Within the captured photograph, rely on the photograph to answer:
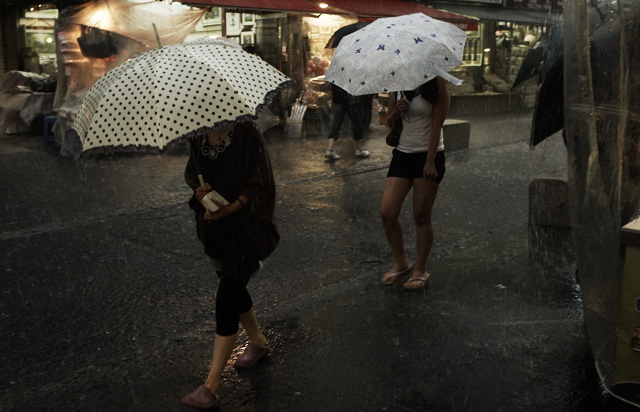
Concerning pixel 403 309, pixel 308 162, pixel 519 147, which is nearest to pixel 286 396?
pixel 403 309

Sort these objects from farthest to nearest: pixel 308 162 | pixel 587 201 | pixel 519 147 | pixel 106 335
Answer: pixel 519 147 < pixel 308 162 < pixel 106 335 < pixel 587 201

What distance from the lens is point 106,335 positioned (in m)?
4.28

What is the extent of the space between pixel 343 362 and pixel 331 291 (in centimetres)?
117

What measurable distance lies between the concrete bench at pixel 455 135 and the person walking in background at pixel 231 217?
334 inches

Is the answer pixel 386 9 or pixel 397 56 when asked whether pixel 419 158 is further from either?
pixel 386 9

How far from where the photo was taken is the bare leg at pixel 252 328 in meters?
3.71

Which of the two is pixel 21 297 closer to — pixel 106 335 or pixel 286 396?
pixel 106 335

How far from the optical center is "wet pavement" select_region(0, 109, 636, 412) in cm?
352

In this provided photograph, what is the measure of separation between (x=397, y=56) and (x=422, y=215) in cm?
124

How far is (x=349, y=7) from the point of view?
14.1 m

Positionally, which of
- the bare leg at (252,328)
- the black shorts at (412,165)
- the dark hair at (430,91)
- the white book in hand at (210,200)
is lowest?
the bare leg at (252,328)

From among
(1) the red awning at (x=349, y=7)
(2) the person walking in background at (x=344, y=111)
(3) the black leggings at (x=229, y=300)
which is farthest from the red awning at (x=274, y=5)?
(3) the black leggings at (x=229, y=300)

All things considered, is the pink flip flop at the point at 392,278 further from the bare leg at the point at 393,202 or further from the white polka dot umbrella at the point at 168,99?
the white polka dot umbrella at the point at 168,99

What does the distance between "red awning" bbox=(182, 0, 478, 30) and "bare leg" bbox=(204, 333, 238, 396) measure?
29.3 feet
